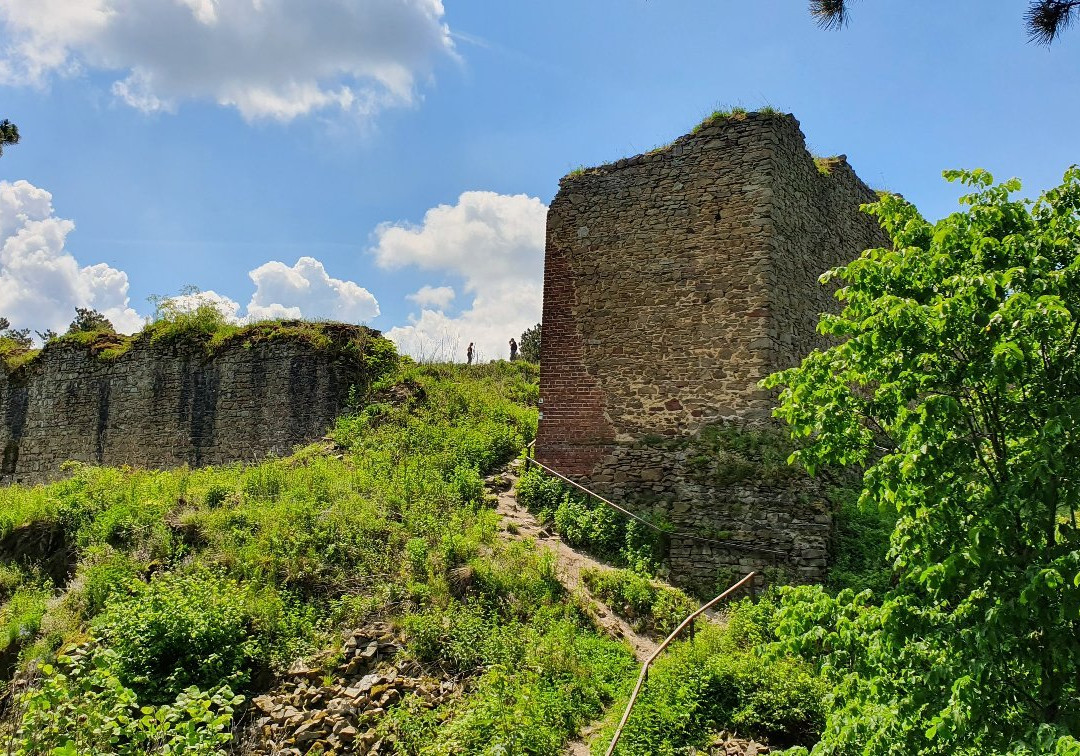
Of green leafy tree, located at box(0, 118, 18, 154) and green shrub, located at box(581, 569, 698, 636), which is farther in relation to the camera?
green leafy tree, located at box(0, 118, 18, 154)

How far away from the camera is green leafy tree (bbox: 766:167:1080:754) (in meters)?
4.27

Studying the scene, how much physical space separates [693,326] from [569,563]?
421 cm

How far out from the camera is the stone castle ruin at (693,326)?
1085 cm

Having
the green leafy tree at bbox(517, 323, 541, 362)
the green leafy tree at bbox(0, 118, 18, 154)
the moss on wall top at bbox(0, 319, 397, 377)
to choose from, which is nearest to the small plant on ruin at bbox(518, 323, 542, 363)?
the green leafy tree at bbox(517, 323, 541, 362)

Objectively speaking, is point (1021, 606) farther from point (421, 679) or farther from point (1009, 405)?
point (421, 679)

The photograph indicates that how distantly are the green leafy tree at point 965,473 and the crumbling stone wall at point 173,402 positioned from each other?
42.4 ft

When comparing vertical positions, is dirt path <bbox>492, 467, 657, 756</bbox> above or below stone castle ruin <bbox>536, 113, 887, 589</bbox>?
below

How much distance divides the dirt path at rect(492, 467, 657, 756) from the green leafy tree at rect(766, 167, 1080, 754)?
3.21 m

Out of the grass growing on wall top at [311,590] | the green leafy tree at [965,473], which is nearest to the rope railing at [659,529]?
the grass growing on wall top at [311,590]

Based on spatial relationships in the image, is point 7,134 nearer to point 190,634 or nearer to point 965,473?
point 190,634

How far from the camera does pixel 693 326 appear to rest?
1195 cm

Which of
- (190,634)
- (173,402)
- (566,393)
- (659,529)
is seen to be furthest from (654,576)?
(173,402)

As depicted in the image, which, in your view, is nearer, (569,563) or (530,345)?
(569,563)

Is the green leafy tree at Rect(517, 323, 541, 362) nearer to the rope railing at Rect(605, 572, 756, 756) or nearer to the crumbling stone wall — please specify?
the crumbling stone wall
